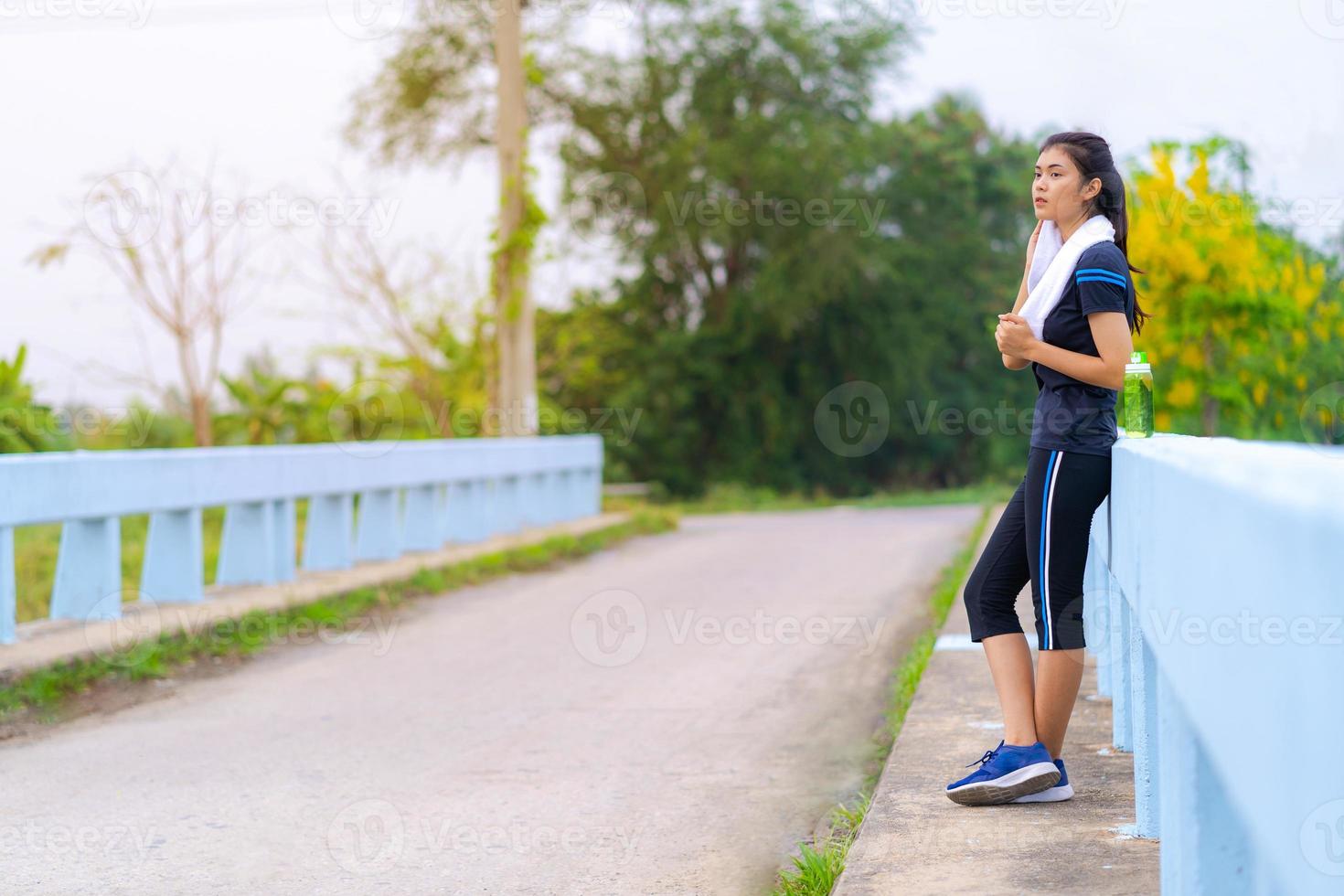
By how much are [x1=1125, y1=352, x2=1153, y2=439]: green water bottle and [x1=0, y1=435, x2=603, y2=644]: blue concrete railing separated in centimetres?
486

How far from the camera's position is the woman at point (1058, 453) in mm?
3723

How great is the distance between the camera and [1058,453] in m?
3.83

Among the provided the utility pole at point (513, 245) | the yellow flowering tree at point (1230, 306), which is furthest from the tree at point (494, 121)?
the yellow flowering tree at point (1230, 306)

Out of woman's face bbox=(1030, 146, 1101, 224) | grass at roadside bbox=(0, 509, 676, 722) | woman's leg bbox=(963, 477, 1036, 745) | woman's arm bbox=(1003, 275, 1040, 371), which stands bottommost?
grass at roadside bbox=(0, 509, 676, 722)

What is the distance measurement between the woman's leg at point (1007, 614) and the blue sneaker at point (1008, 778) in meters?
0.04

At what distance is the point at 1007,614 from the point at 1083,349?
2.56 feet

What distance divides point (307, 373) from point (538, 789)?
13.7 m

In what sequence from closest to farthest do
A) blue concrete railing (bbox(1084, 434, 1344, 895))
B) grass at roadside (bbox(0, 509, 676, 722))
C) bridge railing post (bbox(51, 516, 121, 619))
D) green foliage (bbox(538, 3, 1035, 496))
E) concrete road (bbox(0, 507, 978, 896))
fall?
blue concrete railing (bbox(1084, 434, 1344, 895)) → concrete road (bbox(0, 507, 978, 896)) → grass at roadside (bbox(0, 509, 676, 722)) → bridge railing post (bbox(51, 516, 121, 619)) → green foliage (bbox(538, 3, 1035, 496))

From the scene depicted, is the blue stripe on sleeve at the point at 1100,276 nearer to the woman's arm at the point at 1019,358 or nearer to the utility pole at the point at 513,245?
the woman's arm at the point at 1019,358

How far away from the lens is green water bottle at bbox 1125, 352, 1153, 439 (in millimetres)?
3959

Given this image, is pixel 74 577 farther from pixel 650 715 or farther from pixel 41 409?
pixel 41 409

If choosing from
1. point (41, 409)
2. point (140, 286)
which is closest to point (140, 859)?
point (41, 409)

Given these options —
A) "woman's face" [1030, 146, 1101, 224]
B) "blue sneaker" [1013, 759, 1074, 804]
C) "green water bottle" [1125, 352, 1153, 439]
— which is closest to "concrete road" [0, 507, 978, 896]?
"blue sneaker" [1013, 759, 1074, 804]

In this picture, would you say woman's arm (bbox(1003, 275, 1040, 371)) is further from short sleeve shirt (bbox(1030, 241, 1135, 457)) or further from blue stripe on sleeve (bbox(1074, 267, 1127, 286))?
blue stripe on sleeve (bbox(1074, 267, 1127, 286))
